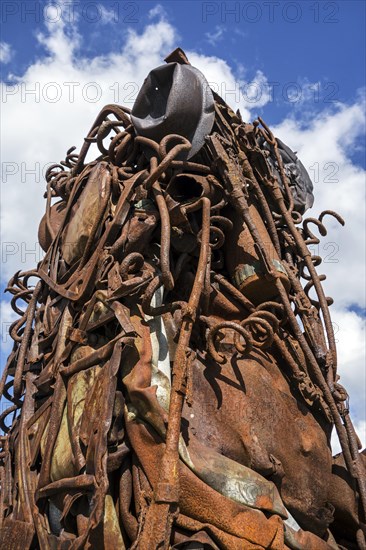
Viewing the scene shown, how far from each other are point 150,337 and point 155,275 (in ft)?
1.49

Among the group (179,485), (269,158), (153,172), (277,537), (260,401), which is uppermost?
(269,158)

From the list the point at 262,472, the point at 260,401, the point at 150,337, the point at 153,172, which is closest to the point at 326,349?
the point at 260,401

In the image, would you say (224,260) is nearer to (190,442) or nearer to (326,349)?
(326,349)

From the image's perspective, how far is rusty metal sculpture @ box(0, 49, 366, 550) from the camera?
3.05 metres

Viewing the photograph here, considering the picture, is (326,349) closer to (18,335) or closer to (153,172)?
(153,172)

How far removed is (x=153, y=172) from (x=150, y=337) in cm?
102

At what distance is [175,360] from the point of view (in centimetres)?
321

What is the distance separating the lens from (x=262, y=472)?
3545 mm

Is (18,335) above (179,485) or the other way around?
above

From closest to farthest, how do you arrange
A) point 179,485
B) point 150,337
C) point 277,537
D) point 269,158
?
point 179,485, point 277,537, point 150,337, point 269,158

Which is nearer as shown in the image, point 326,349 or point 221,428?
point 221,428

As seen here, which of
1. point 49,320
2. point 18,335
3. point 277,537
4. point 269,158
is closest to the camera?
point 277,537

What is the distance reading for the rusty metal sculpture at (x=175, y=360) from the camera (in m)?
3.05

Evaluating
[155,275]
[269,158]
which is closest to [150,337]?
[155,275]
